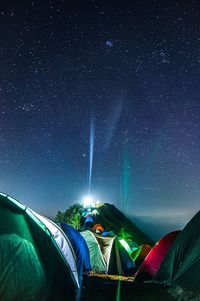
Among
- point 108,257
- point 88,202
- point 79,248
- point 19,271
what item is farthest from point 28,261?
point 88,202

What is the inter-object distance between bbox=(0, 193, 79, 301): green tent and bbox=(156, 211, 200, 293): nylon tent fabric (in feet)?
8.60

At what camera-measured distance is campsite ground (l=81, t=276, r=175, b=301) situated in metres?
6.27

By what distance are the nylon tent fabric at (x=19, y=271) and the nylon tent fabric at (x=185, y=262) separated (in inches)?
138

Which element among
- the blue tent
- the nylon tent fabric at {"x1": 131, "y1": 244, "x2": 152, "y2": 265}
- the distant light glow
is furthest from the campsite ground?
the distant light glow

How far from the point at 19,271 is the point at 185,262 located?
4266 millimetres

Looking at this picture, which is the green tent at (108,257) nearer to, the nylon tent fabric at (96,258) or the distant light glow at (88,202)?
the nylon tent fabric at (96,258)

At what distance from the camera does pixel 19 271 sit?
569 cm

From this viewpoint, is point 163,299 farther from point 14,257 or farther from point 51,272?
point 14,257

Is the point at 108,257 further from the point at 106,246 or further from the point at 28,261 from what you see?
the point at 28,261

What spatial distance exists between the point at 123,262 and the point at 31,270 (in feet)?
24.2

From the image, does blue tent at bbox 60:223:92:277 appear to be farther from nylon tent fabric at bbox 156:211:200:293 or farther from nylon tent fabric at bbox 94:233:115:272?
nylon tent fabric at bbox 156:211:200:293

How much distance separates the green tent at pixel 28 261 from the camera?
5.57m

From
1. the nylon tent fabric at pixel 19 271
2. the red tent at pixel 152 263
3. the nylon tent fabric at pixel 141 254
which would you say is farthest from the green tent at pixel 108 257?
the nylon tent fabric at pixel 19 271

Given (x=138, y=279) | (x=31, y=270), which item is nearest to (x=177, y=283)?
(x=138, y=279)
